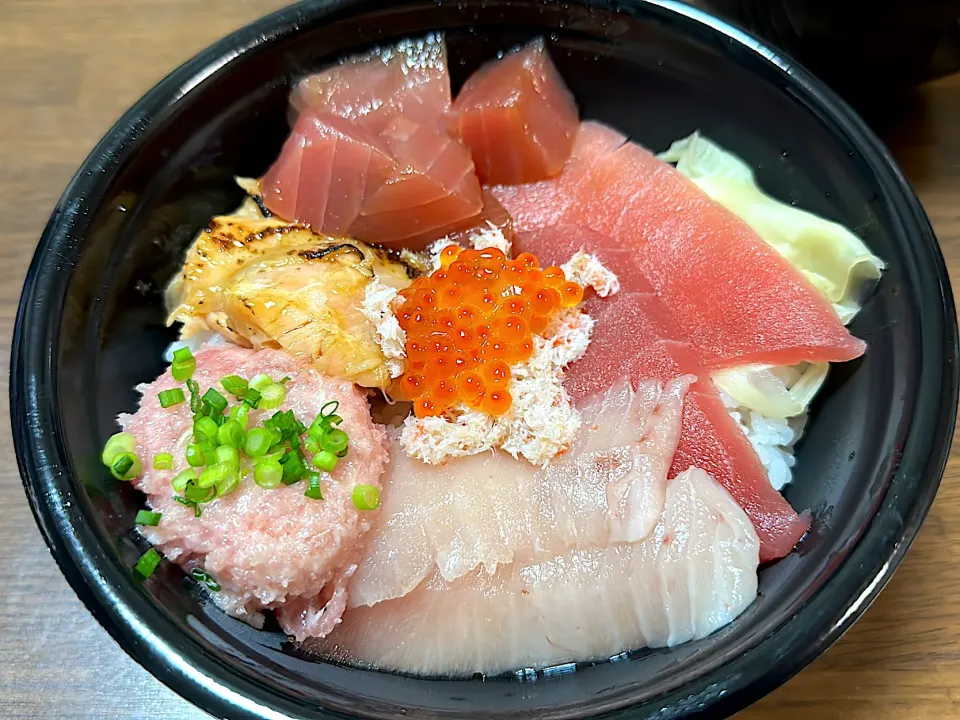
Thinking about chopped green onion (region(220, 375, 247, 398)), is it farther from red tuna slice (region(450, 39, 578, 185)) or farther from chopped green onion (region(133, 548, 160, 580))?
red tuna slice (region(450, 39, 578, 185))

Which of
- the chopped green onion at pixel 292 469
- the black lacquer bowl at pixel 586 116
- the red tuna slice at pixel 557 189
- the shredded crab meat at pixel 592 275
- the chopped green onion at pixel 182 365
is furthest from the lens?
the red tuna slice at pixel 557 189

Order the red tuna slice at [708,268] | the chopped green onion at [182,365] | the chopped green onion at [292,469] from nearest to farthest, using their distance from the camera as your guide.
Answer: the chopped green onion at [292,469] → the chopped green onion at [182,365] → the red tuna slice at [708,268]

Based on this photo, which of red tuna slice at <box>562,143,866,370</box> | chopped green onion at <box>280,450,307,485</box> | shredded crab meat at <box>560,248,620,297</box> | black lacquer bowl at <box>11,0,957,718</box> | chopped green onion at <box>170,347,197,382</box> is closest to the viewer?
black lacquer bowl at <box>11,0,957,718</box>

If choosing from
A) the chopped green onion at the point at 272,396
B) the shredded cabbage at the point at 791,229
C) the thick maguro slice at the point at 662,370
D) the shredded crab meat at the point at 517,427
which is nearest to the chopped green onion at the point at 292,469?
the chopped green onion at the point at 272,396

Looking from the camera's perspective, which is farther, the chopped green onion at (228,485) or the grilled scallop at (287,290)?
the grilled scallop at (287,290)

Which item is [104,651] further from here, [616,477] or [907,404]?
[907,404]

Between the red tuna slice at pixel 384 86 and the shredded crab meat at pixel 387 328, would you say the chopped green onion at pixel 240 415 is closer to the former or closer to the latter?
the shredded crab meat at pixel 387 328

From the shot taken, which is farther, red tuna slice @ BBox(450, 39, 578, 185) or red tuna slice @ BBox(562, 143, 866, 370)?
red tuna slice @ BBox(450, 39, 578, 185)

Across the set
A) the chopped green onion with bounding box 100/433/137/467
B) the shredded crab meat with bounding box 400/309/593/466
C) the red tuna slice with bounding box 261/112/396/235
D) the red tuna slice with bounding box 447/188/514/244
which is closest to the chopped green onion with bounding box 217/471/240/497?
the chopped green onion with bounding box 100/433/137/467
